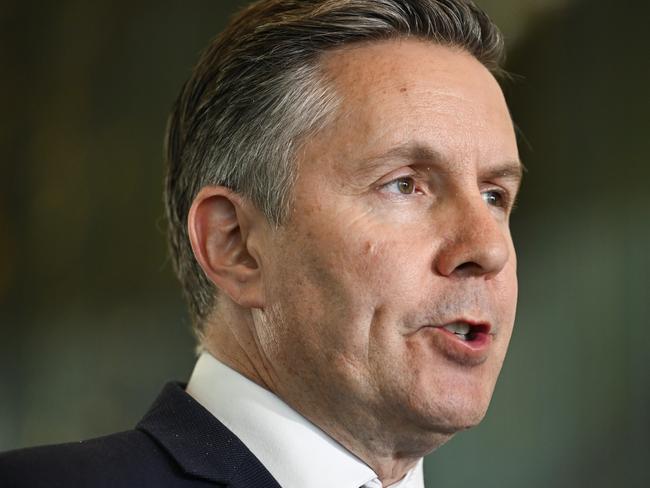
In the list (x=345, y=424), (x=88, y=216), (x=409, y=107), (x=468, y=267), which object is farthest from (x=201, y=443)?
(x=88, y=216)

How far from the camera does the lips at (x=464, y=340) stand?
1259 millimetres

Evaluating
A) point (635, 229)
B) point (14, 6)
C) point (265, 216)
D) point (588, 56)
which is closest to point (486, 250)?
point (265, 216)

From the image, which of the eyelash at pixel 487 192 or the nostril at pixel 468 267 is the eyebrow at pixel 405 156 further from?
the nostril at pixel 468 267

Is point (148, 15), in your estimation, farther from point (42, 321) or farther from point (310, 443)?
point (310, 443)

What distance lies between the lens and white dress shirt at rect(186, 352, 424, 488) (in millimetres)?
1313

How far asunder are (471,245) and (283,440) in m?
0.37

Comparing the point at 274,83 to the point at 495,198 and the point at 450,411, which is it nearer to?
the point at 495,198

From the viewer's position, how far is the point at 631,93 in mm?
2301

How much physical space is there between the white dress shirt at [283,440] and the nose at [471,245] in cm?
30

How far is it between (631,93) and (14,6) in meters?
2.04

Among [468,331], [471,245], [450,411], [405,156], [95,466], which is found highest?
[405,156]

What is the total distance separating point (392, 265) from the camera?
1.26m

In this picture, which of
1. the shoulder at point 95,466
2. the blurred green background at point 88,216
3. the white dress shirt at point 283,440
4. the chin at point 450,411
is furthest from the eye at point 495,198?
the blurred green background at point 88,216

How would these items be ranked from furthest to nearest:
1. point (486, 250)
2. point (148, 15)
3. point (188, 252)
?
1. point (148, 15)
2. point (188, 252)
3. point (486, 250)
